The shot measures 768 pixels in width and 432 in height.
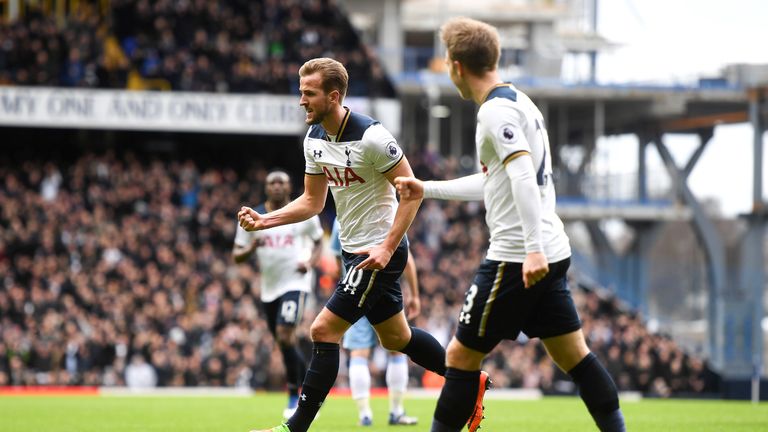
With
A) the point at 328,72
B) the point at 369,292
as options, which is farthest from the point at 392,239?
the point at 328,72

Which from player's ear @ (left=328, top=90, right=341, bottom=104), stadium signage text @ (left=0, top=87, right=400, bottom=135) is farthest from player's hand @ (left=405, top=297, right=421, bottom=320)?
stadium signage text @ (left=0, top=87, right=400, bottom=135)

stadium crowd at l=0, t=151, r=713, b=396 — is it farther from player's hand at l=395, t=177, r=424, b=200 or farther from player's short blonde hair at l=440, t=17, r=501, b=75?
player's short blonde hair at l=440, t=17, r=501, b=75

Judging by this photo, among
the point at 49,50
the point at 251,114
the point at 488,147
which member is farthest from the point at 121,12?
the point at 488,147

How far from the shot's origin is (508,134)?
19.5ft

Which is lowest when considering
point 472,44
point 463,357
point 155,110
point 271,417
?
point 271,417

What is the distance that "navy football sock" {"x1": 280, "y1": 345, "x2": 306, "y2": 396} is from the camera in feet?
36.8

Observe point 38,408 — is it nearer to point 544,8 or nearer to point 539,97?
point 539,97

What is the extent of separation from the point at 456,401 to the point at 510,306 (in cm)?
61

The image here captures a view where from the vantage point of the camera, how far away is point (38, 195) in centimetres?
2955

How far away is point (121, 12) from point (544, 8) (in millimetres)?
17321

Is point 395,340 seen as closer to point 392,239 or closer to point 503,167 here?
point 392,239

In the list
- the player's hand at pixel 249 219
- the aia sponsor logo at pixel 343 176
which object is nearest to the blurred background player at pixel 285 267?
the aia sponsor logo at pixel 343 176

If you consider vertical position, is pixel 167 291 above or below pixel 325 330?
below

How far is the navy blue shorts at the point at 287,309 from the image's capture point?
11500mm
